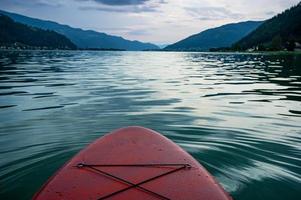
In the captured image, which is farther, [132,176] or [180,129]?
[180,129]

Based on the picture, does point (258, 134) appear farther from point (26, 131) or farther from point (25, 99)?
point (25, 99)

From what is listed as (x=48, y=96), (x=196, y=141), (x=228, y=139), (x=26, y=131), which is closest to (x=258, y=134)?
(x=228, y=139)

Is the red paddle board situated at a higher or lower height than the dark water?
higher

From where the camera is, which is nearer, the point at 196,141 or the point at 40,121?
the point at 196,141

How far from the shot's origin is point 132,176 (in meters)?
5.02

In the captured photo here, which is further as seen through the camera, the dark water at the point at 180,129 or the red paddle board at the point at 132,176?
the dark water at the point at 180,129

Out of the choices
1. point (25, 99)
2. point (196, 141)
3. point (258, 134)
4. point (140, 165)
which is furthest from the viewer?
point (25, 99)

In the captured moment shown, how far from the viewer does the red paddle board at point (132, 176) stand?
179 inches

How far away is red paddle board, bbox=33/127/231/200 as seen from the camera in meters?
4.54

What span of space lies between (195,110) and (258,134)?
3778 millimetres

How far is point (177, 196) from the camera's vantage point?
449 centimetres

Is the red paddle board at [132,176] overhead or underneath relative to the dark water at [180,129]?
overhead

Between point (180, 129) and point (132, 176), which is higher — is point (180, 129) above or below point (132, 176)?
below

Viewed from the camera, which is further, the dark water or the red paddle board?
Answer: the dark water
